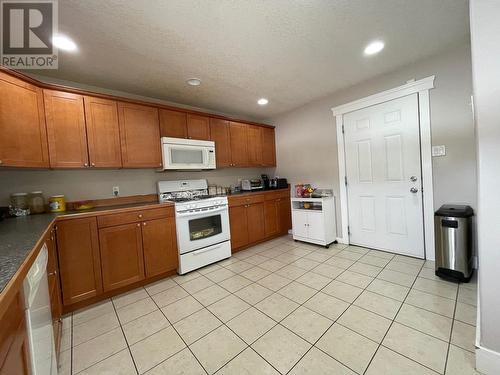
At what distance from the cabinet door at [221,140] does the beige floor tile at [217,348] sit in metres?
2.35

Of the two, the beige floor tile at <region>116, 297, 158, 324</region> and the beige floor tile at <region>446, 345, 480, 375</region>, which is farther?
the beige floor tile at <region>116, 297, 158, 324</region>

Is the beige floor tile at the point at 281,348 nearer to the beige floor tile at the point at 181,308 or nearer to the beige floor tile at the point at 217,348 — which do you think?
the beige floor tile at the point at 217,348

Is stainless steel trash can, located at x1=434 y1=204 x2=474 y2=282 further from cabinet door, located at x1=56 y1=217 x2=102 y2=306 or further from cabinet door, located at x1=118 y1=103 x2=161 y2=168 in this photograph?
cabinet door, located at x1=56 y1=217 x2=102 y2=306

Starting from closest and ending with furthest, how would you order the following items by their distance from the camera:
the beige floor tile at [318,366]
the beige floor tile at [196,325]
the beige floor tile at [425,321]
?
the beige floor tile at [318,366] < the beige floor tile at [425,321] < the beige floor tile at [196,325]

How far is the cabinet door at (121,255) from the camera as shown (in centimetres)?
213

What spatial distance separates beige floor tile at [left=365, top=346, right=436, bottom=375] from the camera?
1195 millimetres

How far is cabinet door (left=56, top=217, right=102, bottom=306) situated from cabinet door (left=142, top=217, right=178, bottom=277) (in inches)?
17.9

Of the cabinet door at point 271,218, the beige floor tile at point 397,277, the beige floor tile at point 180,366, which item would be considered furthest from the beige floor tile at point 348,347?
the cabinet door at point 271,218

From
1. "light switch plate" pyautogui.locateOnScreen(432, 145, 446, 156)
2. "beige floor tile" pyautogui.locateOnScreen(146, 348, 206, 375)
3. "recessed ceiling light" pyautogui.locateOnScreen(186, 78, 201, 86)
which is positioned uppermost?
"recessed ceiling light" pyautogui.locateOnScreen(186, 78, 201, 86)

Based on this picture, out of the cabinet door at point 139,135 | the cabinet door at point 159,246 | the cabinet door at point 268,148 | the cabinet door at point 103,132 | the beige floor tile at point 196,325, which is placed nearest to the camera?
the beige floor tile at point 196,325

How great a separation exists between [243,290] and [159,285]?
1.01 m

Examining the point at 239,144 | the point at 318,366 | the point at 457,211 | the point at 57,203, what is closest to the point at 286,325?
the point at 318,366

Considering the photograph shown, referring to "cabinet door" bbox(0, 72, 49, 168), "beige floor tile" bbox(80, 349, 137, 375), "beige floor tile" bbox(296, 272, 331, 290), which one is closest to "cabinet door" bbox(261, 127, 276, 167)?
"beige floor tile" bbox(296, 272, 331, 290)

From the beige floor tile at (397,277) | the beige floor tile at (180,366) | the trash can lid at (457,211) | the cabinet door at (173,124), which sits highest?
the cabinet door at (173,124)
